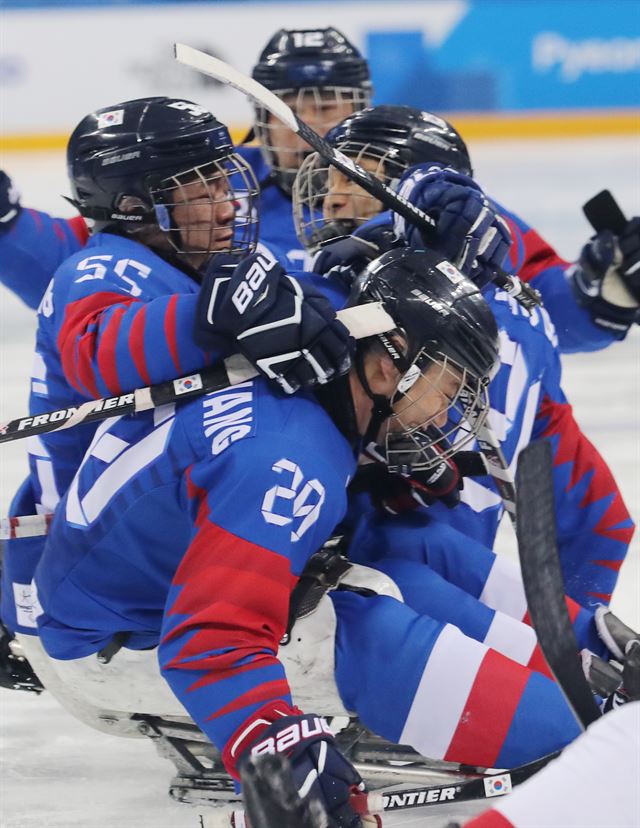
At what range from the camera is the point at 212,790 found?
7.73 feet

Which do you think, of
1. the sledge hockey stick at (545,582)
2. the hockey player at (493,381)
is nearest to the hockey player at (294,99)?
the hockey player at (493,381)

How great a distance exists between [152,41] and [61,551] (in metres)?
6.24

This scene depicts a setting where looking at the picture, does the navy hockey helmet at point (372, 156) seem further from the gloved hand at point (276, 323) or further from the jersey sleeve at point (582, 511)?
the gloved hand at point (276, 323)

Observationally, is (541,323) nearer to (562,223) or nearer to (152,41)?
(562,223)

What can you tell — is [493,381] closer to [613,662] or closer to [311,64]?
[613,662]

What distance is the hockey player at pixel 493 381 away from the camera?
2.42 meters

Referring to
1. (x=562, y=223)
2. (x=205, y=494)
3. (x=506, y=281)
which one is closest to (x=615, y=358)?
(x=562, y=223)

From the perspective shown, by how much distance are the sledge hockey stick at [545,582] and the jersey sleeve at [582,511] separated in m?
1.21

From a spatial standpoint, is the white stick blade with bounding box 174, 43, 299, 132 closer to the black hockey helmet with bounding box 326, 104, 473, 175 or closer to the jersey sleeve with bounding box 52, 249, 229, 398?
the jersey sleeve with bounding box 52, 249, 229, 398

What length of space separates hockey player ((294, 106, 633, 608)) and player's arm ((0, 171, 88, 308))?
611 millimetres

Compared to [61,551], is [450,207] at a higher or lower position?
higher

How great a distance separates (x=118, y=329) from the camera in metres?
2.11

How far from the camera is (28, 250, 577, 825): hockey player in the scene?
5.75 feet

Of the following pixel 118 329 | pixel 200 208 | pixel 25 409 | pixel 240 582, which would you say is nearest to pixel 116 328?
pixel 118 329
